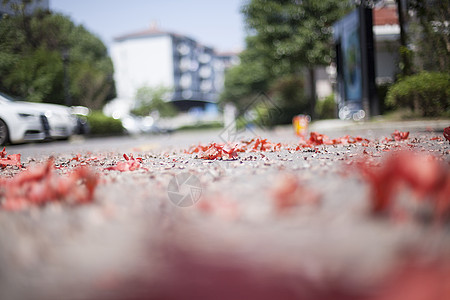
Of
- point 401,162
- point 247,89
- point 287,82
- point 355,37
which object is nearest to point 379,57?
point 355,37

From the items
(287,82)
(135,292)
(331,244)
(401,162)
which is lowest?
(135,292)

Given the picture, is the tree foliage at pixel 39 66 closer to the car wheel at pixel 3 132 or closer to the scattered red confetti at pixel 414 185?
the car wheel at pixel 3 132

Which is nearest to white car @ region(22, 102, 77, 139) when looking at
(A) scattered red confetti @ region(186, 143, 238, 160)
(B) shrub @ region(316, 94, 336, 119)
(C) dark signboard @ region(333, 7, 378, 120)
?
(A) scattered red confetti @ region(186, 143, 238, 160)

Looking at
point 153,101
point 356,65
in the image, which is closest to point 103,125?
point 356,65

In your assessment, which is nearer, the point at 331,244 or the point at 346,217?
the point at 331,244

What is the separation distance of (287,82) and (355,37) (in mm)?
15180

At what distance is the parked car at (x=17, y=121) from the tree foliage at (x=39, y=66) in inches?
73.6

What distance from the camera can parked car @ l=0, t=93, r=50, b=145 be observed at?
9.45 meters

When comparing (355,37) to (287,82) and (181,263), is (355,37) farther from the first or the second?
(181,263)

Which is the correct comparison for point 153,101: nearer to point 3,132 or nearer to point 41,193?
point 3,132

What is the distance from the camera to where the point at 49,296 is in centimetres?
137

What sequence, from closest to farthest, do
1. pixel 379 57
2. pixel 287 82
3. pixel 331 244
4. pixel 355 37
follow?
pixel 331 244
pixel 355 37
pixel 379 57
pixel 287 82

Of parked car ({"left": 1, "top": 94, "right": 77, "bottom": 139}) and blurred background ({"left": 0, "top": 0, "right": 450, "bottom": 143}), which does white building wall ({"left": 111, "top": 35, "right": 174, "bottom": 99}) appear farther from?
parked car ({"left": 1, "top": 94, "right": 77, "bottom": 139})

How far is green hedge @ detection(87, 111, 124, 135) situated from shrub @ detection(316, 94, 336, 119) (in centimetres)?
1394
